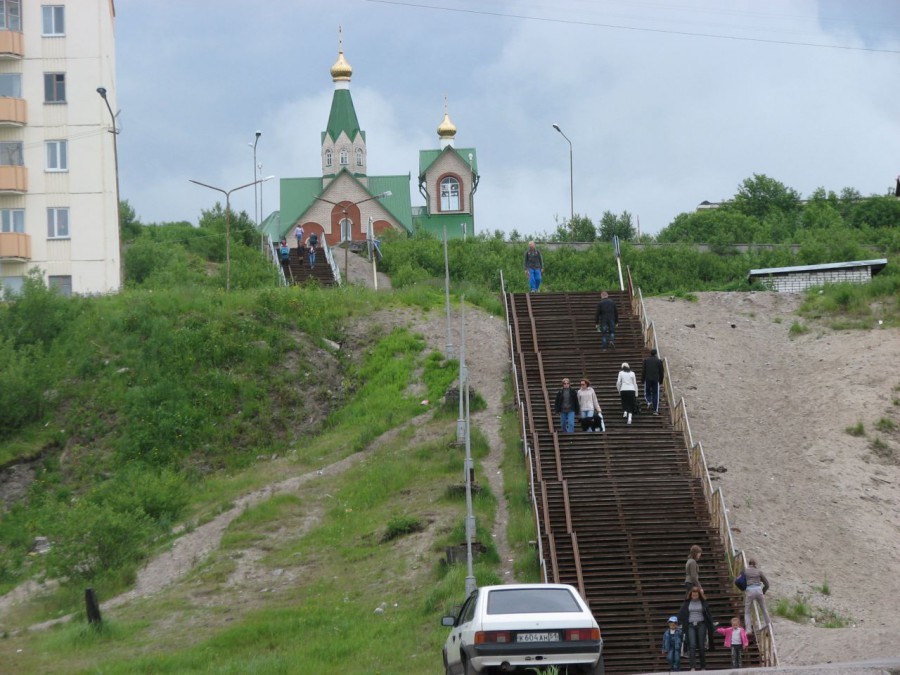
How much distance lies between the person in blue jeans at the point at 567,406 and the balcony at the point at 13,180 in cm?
3148

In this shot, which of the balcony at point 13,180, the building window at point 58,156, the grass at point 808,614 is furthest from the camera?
the building window at point 58,156

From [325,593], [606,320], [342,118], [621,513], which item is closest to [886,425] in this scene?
[606,320]

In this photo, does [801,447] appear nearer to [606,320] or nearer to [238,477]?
[606,320]

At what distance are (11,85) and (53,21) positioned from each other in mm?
2923

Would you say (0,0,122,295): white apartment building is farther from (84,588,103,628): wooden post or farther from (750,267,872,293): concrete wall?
(84,588,103,628): wooden post

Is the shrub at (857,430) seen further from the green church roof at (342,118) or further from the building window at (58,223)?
the green church roof at (342,118)

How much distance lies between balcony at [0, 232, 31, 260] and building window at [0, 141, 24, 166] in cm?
285

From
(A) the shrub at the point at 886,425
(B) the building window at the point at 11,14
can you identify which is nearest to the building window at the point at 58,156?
(B) the building window at the point at 11,14

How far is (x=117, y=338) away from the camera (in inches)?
1901

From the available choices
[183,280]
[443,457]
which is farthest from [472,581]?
[183,280]

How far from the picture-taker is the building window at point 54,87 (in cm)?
6016

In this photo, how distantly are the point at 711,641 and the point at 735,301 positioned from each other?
2663cm

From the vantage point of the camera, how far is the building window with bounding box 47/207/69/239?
59562 mm

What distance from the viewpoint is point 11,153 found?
197 ft
